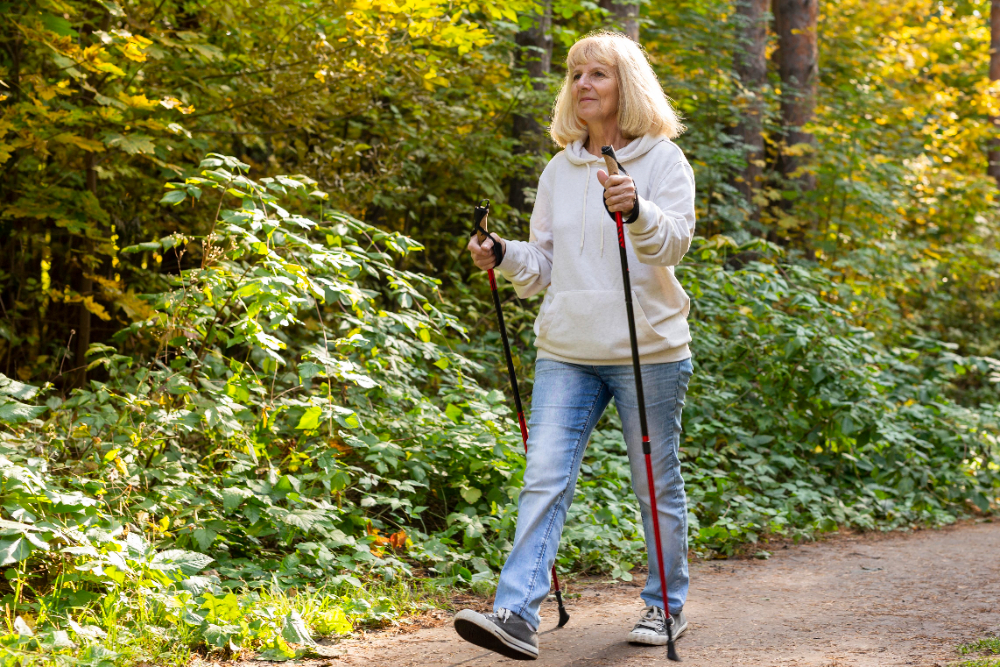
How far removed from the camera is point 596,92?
11.5ft

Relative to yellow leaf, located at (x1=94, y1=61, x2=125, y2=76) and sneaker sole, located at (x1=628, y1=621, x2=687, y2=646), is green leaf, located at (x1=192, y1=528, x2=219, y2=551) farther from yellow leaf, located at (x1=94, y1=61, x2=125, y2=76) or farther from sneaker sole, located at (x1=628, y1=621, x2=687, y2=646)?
yellow leaf, located at (x1=94, y1=61, x2=125, y2=76)

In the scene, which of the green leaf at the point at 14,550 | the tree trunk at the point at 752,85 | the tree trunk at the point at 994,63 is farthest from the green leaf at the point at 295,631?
the tree trunk at the point at 994,63

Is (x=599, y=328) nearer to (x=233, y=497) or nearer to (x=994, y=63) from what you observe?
(x=233, y=497)

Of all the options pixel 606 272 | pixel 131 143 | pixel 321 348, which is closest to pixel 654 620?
pixel 606 272

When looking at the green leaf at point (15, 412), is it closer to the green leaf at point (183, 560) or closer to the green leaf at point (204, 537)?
the green leaf at point (183, 560)

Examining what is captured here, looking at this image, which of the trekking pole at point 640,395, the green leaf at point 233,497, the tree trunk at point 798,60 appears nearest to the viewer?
the trekking pole at point 640,395

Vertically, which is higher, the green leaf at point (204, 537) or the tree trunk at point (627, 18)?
the tree trunk at point (627, 18)

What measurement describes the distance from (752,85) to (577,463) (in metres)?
9.83

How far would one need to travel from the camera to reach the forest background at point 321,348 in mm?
3902

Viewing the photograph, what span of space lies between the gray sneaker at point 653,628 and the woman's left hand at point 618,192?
1.55 m

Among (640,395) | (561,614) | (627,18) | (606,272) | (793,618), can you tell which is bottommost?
(793,618)

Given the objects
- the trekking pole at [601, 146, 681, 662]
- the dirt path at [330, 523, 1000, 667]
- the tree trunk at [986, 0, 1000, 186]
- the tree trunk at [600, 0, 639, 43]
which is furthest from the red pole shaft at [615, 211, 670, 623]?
the tree trunk at [986, 0, 1000, 186]

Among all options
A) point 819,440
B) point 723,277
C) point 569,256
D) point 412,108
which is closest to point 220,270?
point 569,256

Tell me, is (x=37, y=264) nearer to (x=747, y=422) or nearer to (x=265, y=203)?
(x=265, y=203)
